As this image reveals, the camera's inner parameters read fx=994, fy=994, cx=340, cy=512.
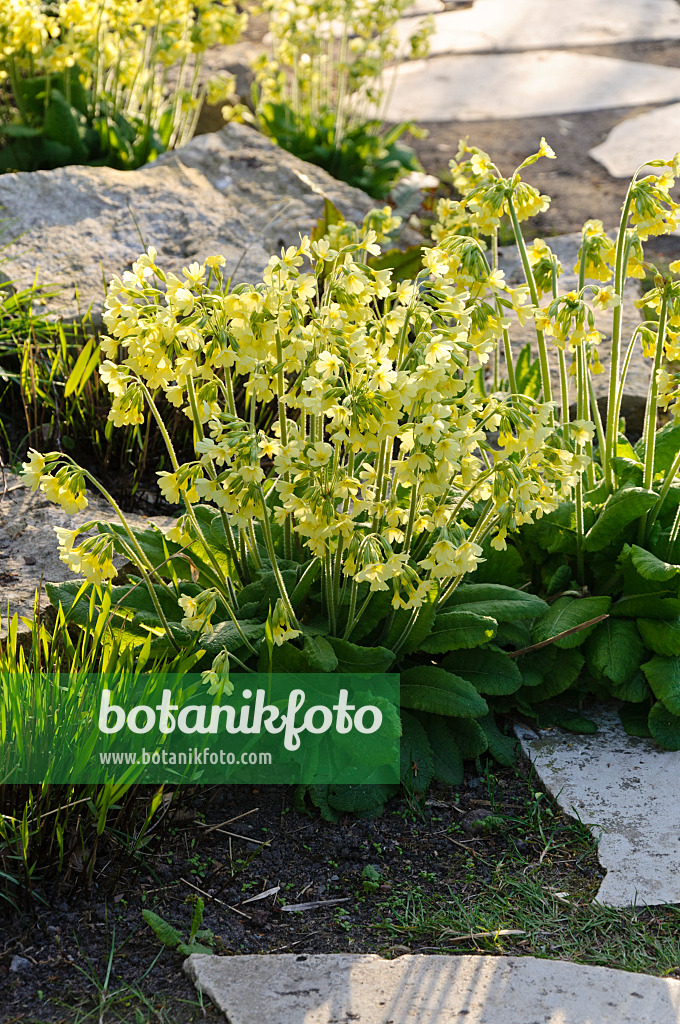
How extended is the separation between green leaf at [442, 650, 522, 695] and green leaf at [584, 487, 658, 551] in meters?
0.37

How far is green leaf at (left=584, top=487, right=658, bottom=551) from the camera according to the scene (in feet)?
7.79

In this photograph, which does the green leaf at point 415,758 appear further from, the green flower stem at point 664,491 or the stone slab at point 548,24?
the stone slab at point 548,24

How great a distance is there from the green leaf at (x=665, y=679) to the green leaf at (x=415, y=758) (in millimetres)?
551

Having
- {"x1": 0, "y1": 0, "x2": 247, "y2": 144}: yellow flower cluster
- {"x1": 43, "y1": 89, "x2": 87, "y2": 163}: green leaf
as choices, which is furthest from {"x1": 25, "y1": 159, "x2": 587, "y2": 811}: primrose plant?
{"x1": 43, "y1": 89, "x2": 87, "y2": 163}: green leaf

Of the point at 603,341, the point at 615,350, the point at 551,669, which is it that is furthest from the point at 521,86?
the point at 551,669

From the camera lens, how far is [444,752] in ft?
7.56

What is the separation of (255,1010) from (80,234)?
10.4ft

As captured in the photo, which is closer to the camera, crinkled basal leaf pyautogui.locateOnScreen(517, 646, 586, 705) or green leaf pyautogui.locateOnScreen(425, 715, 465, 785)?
green leaf pyautogui.locateOnScreen(425, 715, 465, 785)

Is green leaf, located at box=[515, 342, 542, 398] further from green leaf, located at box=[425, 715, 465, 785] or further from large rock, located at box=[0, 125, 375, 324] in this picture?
large rock, located at box=[0, 125, 375, 324]

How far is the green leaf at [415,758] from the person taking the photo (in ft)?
7.34

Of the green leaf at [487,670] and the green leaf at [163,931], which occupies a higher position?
the green leaf at [487,670]

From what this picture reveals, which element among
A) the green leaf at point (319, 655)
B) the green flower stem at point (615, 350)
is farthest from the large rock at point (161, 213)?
the green leaf at point (319, 655)

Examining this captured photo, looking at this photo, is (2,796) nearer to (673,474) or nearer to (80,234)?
(673,474)

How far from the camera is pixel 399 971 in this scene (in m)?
1.74
